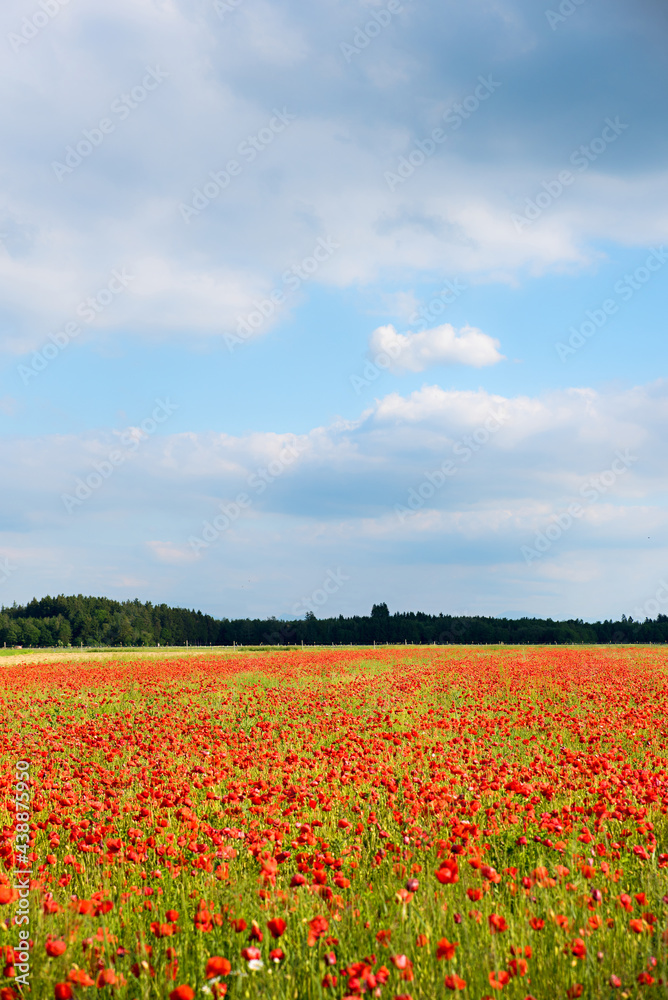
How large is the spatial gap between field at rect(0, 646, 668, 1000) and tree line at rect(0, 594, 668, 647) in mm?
98593

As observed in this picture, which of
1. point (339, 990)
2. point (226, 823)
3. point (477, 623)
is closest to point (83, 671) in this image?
point (226, 823)

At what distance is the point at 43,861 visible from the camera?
236 inches

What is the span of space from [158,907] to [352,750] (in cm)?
533

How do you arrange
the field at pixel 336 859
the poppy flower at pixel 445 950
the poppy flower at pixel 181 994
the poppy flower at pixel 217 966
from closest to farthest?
the poppy flower at pixel 181 994 < the poppy flower at pixel 217 966 < the poppy flower at pixel 445 950 < the field at pixel 336 859

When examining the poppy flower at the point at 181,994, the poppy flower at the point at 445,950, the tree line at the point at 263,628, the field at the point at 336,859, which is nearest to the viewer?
the poppy flower at the point at 181,994

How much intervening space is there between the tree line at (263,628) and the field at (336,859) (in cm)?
9859

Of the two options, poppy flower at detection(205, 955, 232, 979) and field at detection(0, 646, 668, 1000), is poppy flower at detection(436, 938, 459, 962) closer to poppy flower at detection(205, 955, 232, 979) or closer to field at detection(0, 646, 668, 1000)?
field at detection(0, 646, 668, 1000)

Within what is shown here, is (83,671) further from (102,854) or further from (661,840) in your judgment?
(661,840)

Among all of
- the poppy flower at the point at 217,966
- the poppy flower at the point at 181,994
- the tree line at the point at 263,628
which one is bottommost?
the tree line at the point at 263,628

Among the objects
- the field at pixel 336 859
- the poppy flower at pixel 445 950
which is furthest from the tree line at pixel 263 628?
the poppy flower at pixel 445 950

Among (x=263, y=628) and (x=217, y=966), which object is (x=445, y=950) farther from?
(x=263, y=628)

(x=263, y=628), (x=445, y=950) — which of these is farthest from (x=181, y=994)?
(x=263, y=628)

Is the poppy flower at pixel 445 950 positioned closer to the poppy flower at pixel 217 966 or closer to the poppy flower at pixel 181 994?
the poppy flower at pixel 217 966

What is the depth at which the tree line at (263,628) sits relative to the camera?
10869 centimetres
